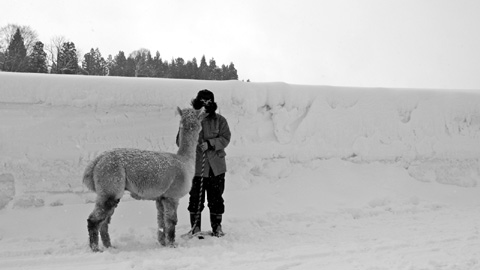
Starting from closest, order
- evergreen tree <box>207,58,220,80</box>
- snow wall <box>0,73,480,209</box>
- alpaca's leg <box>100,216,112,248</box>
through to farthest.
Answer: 1. alpaca's leg <box>100,216,112,248</box>
2. snow wall <box>0,73,480,209</box>
3. evergreen tree <box>207,58,220,80</box>

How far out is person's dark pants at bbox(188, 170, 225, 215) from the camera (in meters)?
5.99

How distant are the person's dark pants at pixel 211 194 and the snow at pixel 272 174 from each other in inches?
16.8

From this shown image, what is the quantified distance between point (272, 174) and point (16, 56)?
4388cm

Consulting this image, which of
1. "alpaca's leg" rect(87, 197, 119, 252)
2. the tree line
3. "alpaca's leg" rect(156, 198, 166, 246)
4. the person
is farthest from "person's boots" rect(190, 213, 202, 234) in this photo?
the tree line

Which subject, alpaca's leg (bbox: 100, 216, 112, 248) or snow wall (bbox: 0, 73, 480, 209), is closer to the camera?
alpaca's leg (bbox: 100, 216, 112, 248)

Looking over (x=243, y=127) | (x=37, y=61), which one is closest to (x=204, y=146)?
(x=243, y=127)

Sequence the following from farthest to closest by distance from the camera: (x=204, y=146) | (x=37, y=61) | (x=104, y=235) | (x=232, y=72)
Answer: (x=232, y=72), (x=37, y=61), (x=204, y=146), (x=104, y=235)

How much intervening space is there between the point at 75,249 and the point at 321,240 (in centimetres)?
299

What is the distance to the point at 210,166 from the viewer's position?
599 centimetres

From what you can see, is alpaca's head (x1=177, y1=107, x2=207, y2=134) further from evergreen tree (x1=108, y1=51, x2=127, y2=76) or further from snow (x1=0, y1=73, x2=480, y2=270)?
evergreen tree (x1=108, y1=51, x2=127, y2=76)

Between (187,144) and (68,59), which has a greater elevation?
(68,59)

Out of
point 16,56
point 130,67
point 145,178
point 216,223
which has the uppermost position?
point 130,67

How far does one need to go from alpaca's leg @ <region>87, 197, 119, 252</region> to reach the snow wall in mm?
1914

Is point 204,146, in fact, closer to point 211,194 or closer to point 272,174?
point 211,194
